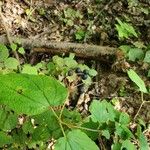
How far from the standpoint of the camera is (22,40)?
345cm

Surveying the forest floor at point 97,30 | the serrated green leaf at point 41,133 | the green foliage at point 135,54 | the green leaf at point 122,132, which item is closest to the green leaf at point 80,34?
the forest floor at point 97,30

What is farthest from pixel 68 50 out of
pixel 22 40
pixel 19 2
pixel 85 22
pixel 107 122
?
pixel 107 122

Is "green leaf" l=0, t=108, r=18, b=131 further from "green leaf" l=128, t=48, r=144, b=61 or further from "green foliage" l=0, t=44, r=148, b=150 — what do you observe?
"green leaf" l=128, t=48, r=144, b=61

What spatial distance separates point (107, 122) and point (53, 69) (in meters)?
1.33

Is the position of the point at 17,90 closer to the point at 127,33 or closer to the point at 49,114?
the point at 49,114

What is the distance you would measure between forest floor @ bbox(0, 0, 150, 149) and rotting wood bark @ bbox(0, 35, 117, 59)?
66 millimetres

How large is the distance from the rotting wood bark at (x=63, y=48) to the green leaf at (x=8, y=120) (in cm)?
170

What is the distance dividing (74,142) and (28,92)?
0.27m

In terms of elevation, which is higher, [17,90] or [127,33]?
[17,90]

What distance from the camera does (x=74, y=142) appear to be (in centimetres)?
120

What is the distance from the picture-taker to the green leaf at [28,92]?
1.07 m

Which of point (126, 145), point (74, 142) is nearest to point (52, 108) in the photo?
point (74, 142)

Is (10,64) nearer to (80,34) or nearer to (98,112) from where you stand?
(98,112)

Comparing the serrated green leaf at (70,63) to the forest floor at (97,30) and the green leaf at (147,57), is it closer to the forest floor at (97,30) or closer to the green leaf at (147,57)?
the forest floor at (97,30)
